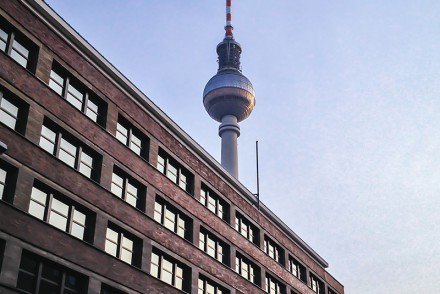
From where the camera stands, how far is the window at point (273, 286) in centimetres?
5116

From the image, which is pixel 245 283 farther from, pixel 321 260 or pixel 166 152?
pixel 321 260

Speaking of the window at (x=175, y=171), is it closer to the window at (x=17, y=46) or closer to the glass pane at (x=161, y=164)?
the glass pane at (x=161, y=164)

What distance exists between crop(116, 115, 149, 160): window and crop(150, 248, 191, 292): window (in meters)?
6.48

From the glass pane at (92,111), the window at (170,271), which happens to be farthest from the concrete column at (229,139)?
the glass pane at (92,111)

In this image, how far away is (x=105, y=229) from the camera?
32.8m

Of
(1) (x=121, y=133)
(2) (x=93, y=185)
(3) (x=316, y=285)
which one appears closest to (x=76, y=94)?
(1) (x=121, y=133)

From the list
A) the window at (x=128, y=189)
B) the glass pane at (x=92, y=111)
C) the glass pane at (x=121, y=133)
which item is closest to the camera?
the glass pane at (x=92, y=111)

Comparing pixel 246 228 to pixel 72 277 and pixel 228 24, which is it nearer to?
pixel 72 277

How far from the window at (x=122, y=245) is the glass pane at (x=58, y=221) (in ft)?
10.6

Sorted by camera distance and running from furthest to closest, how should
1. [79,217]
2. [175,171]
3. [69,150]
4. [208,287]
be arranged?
[175,171] → [208,287] → [69,150] → [79,217]

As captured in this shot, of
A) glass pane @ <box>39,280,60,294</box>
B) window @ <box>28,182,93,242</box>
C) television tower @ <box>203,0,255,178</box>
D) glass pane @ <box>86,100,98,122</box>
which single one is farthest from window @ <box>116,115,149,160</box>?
television tower @ <box>203,0,255,178</box>

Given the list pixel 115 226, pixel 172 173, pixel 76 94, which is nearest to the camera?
pixel 115 226

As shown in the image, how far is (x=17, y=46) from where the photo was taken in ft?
102

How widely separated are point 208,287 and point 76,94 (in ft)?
53.8
